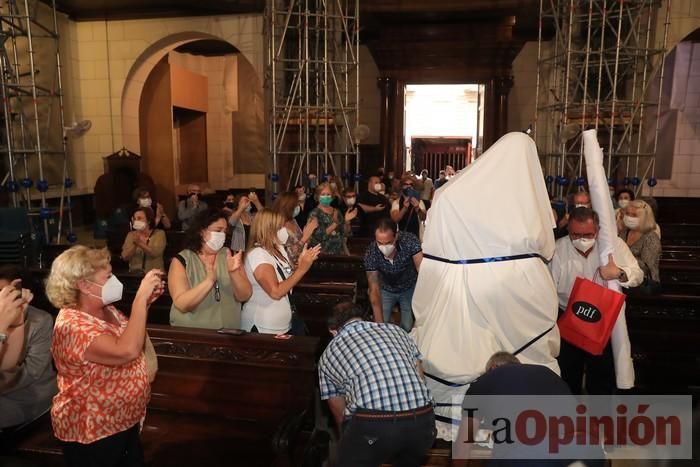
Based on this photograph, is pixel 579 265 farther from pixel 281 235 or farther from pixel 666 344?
pixel 281 235

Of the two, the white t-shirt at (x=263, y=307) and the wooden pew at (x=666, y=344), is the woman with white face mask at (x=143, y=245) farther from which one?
the wooden pew at (x=666, y=344)

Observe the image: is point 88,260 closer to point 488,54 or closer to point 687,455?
point 687,455

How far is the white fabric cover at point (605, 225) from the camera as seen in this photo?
3.21m

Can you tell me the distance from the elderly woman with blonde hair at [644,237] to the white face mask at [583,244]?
1088 millimetres

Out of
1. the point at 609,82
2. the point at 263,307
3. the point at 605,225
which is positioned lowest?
the point at 263,307

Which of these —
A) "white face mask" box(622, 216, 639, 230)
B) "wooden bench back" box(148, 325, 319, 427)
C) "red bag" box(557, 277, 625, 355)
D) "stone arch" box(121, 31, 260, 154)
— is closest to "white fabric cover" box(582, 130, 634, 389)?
"red bag" box(557, 277, 625, 355)

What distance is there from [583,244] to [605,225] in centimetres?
19

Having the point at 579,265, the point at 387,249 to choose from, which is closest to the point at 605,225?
the point at 579,265

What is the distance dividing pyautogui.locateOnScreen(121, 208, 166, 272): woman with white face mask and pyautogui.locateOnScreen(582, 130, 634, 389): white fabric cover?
13.8 feet

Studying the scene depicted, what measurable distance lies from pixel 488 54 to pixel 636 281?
31.6ft

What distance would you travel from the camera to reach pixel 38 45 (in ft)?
34.8

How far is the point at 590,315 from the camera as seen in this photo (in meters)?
3.10

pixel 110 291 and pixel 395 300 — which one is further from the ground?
pixel 110 291

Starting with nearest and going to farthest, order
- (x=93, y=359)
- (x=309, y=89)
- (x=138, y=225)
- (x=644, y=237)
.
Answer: (x=93, y=359), (x=644, y=237), (x=138, y=225), (x=309, y=89)
